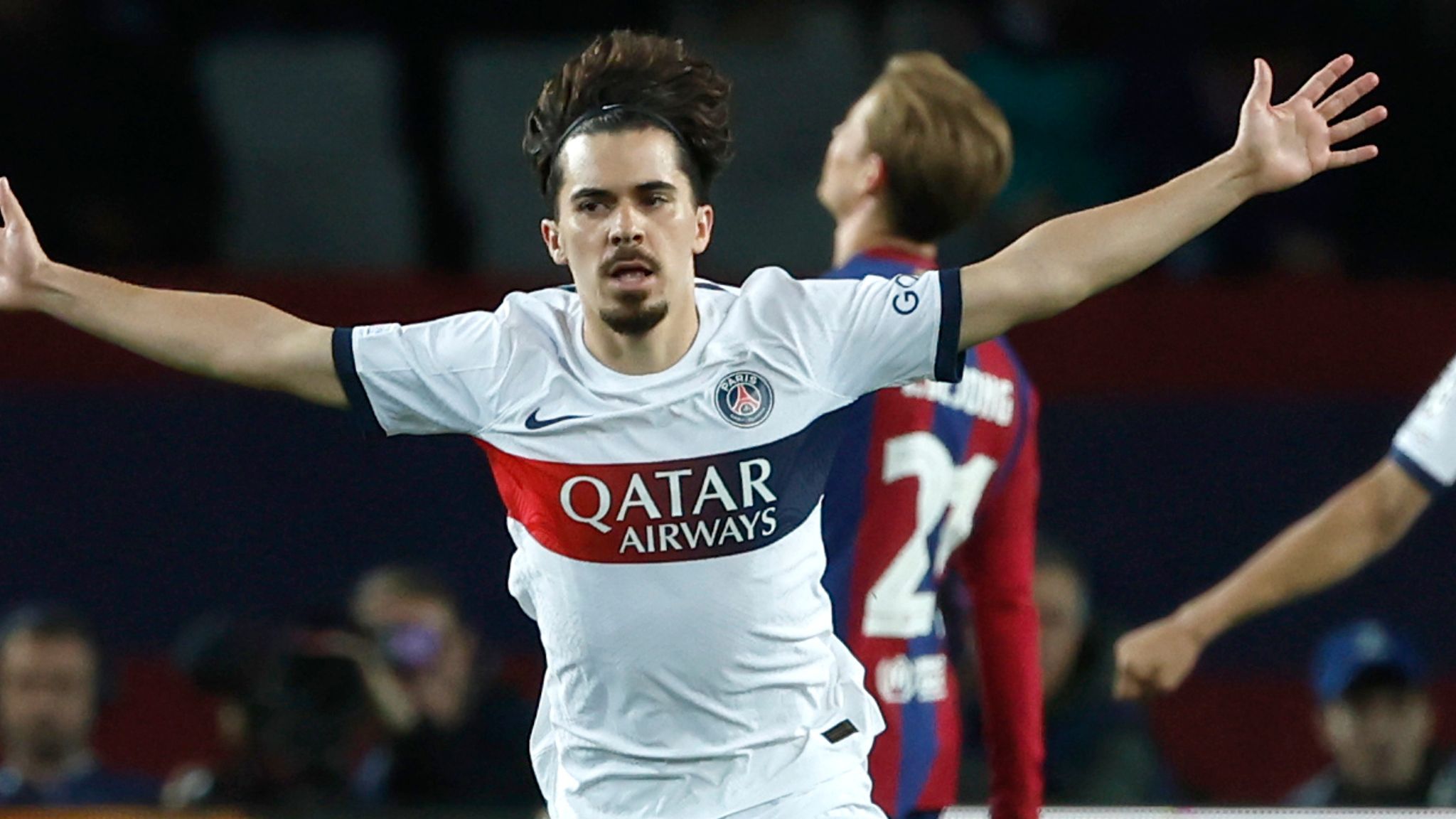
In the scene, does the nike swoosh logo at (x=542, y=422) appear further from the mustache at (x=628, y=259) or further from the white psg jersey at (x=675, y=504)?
the mustache at (x=628, y=259)

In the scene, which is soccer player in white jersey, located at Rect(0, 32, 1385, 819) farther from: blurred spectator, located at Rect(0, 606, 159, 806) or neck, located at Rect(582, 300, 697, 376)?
blurred spectator, located at Rect(0, 606, 159, 806)

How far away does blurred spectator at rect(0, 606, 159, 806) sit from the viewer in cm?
591

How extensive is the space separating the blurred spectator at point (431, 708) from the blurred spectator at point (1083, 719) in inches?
44.5

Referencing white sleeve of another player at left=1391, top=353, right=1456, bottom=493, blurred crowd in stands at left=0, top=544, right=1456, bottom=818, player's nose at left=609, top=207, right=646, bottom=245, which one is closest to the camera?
player's nose at left=609, top=207, right=646, bottom=245

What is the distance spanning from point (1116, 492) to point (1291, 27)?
2.07 meters

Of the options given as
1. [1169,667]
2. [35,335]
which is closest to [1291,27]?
[35,335]

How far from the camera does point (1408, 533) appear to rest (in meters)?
7.67

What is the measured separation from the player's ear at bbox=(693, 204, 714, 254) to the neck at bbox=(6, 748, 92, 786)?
3043mm

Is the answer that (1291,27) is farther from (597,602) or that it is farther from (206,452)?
(597,602)

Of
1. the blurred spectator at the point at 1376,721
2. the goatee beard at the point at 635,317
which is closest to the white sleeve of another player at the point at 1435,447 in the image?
the goatee beard at the point at 635,317

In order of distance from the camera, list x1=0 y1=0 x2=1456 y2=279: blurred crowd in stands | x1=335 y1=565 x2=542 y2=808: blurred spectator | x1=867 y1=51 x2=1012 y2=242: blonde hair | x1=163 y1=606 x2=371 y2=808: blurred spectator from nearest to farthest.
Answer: x1=867 y1=51 x2=1012 y2=242: blonde hair → x1=163 y1=606 x2=371 y2=808: blurred spectator → x1=335 y1=565 x2=542 y2=808: blurred spectator → x1=0 y1=0 x2=1456 y2=279: blurred crowd in stands

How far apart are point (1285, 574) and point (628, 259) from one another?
1418 mm

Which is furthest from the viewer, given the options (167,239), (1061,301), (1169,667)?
(167,239)

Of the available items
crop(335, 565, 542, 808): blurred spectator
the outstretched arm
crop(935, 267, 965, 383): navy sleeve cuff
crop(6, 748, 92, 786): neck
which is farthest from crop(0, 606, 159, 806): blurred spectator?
crop(935, 267, 965, 383): navy sleeve cuff
